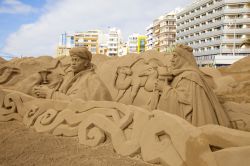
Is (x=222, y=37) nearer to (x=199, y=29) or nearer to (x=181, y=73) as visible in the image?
(x=199, y=29)

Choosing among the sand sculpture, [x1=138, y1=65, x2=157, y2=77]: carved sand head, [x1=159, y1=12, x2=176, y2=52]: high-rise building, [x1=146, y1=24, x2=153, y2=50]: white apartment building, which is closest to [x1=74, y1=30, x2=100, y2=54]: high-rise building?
[x1=146, y1=24, x2=153, y2=50]: white apartment building

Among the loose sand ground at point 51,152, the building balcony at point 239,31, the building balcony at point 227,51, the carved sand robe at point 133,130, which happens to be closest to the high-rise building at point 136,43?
the building balcony at point 227,51

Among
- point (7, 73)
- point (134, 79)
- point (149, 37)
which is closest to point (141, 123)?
point (134, 79)

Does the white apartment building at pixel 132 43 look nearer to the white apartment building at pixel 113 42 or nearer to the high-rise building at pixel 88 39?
the white apartment building at pixel 113 42

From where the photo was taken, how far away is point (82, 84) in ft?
14.3

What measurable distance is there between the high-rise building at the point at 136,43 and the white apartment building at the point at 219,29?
16.4 metres

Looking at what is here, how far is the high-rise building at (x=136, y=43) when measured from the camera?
47.0 metres

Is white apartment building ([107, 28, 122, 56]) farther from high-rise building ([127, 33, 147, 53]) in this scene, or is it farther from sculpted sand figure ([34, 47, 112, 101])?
sculpted sand figure ([34, 47, 112, 101])

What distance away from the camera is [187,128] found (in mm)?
2311

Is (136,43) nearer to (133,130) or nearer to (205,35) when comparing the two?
(205,35)

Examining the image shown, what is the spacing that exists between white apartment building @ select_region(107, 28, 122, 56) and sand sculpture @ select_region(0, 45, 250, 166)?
138 ft

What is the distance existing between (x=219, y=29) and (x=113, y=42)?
24.3 metres

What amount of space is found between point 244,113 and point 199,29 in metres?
28.2

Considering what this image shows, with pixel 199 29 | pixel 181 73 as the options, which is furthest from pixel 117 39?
pixel 181 73
